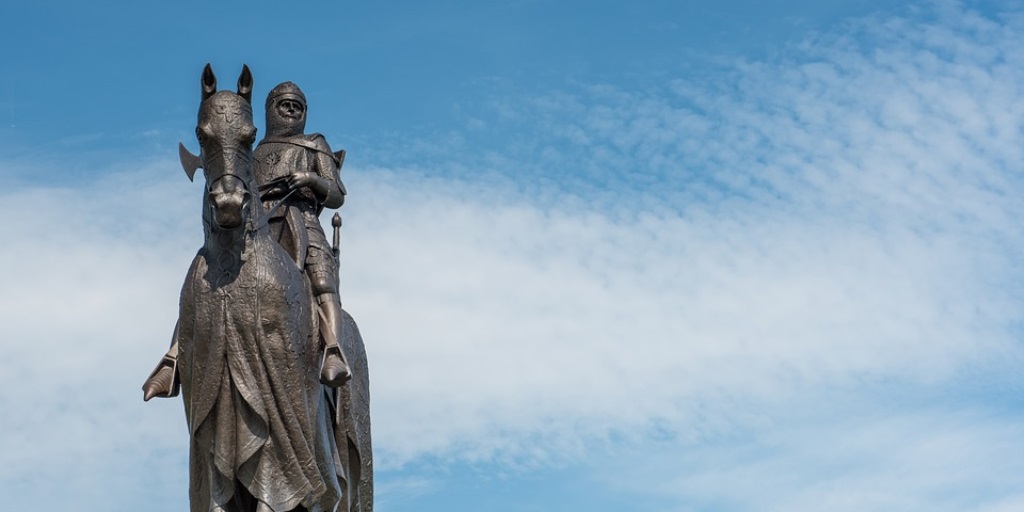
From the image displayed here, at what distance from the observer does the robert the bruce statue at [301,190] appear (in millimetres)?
16094

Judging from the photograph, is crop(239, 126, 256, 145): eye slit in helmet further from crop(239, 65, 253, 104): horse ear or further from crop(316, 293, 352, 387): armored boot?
crop(316, 293, 352, 387): armored boot

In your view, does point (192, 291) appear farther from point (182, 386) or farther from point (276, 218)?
point (276, 218)

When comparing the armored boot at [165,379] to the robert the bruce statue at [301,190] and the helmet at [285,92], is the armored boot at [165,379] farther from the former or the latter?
the helmet at [285,92]

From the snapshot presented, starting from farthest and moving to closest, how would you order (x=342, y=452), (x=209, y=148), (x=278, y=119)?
(x=278, y=119) < (x=342, y=452) < (x=209, y=148)

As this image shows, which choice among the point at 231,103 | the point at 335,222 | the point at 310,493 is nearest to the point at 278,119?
the point at 335,222

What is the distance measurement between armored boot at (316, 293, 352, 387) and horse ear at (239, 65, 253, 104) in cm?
217

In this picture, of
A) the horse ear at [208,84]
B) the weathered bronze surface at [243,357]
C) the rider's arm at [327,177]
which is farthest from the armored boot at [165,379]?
the rider's arm at [327,177]

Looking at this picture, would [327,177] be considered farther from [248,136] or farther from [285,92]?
[248,136]

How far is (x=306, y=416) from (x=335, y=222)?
3.64 m

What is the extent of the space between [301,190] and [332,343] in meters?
2.32

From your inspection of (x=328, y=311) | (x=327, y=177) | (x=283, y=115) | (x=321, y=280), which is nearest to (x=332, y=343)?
(x=328, y=311)

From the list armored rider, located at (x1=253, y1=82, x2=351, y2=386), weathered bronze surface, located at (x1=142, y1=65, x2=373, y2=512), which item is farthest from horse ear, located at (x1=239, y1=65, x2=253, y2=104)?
armored rider, located at (x1=253, y1=82, x2=351, y2=386)

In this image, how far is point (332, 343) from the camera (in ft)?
49.4

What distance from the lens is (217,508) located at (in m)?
14.3
